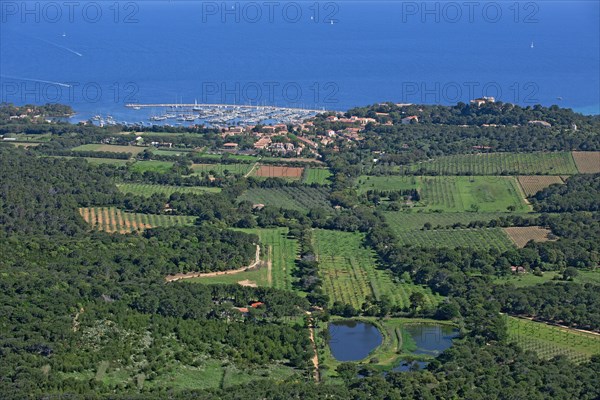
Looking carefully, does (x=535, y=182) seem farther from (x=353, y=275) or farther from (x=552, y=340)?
(x=552, y=340)

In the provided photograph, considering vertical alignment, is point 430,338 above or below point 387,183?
below

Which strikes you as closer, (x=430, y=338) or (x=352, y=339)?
(x=352, y=339)

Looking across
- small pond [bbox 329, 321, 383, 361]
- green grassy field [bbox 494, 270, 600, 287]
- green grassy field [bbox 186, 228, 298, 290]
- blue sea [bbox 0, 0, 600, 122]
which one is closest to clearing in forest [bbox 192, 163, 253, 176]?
green grassy field [bbox 186, 228, 298, 290]

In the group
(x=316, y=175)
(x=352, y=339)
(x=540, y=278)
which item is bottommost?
(x=352, y=339)

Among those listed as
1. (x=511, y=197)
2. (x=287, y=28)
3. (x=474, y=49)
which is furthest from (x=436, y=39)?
(x=511, y=197)

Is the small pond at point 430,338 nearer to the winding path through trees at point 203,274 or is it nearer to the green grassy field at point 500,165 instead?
the winding path through trees at point 203,274

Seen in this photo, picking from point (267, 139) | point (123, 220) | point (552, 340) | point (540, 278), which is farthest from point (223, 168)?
point (552, 340)
